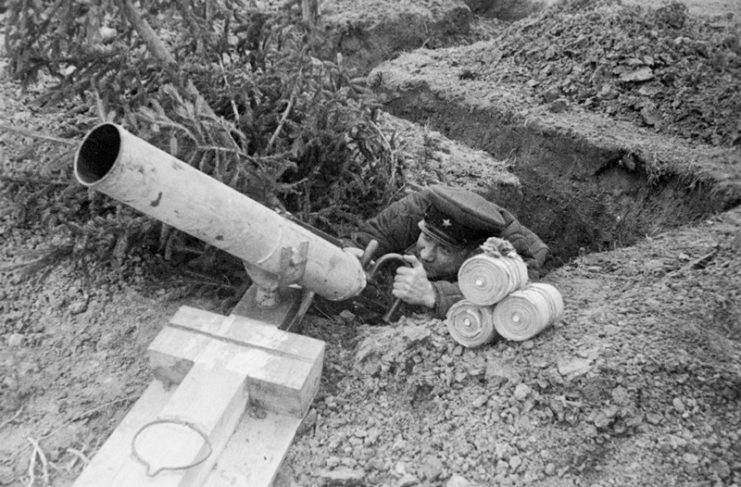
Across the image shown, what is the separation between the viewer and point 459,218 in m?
4.07

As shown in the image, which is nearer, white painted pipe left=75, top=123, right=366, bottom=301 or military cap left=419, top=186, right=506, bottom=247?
white painted pipe left=75, top=123, right=366, bottom=301

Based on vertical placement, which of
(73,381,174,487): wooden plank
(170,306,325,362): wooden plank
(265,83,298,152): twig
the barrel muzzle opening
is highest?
the barrel muzzle opening

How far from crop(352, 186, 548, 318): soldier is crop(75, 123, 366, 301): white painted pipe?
1037mm

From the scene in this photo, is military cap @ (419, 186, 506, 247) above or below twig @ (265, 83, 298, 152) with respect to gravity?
below

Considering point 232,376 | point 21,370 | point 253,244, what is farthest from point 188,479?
point 21,370

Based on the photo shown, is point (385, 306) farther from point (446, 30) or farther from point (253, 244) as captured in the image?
point (446, 30)

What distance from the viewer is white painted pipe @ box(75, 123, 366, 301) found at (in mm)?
2328

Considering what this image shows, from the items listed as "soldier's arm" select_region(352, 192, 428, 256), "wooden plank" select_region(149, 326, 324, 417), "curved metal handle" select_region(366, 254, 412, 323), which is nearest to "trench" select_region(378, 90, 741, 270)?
"soldier's arm" select_region(352, 192, 428, 256)

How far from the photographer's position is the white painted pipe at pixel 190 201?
2.33 metres

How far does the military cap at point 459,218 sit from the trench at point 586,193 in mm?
1873

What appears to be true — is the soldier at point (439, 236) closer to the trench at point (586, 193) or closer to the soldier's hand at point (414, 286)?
the soldier's hand at point (414, 286)

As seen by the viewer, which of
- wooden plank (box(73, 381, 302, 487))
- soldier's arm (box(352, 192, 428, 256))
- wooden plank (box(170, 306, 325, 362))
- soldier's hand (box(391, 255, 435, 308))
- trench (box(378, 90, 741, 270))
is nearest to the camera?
wooden plank (box(73, 381, 302, 487))

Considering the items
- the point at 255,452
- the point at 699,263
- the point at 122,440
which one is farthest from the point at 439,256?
the point at 122,440

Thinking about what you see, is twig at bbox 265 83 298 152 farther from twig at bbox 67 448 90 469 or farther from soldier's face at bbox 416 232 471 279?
twig at bbox 67 448 90 469
